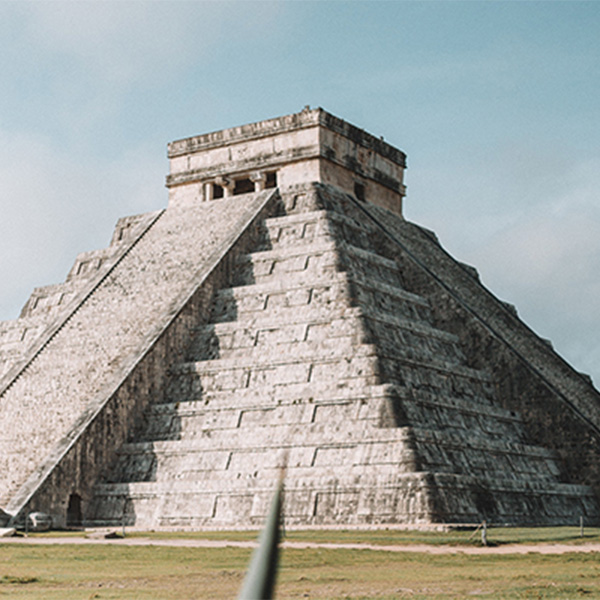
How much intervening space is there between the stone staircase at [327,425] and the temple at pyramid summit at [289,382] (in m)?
0.04

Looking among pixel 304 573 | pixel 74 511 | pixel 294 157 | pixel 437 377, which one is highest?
pixel 294 157

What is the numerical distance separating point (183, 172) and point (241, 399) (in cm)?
987

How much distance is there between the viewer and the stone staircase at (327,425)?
14.9 metres

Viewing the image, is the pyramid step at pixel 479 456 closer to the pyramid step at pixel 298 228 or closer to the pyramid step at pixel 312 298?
the pyramid step at pixel 312 298

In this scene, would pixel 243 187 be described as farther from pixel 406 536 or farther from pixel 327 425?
pixel 406 536

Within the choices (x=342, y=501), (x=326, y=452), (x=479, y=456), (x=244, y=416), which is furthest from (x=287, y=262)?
(x=342, y=501)

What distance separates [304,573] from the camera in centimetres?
869

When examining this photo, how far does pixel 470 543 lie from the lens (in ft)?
39.0

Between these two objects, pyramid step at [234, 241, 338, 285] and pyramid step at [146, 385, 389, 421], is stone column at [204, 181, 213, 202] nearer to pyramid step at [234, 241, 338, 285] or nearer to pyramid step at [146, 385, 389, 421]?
pyramid step at [234, 241, 338, 285]

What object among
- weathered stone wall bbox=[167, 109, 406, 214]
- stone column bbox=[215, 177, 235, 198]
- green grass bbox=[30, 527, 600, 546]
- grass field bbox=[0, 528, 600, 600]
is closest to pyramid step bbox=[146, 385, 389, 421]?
green grass bbox=[30, 527, 600, 546]

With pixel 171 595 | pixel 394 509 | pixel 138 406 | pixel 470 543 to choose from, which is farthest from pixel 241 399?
pixel 171 595

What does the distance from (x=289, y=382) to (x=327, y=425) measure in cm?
138

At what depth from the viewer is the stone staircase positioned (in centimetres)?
1493

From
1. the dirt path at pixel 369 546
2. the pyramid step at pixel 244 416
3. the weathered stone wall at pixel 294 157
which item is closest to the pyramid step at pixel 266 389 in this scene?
the pyramid step at pixel 244 416
